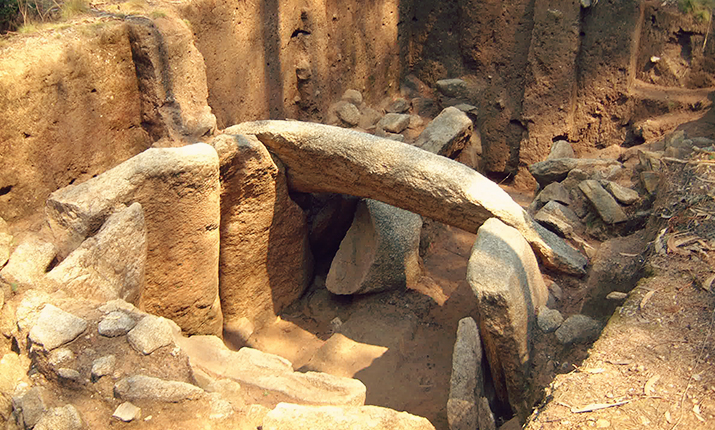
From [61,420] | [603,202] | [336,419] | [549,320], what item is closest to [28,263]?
[61,420]

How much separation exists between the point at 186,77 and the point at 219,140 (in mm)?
486

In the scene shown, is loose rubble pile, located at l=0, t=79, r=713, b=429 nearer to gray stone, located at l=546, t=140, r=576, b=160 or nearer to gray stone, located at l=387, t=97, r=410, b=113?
gray stone, located at l=546, t=140, r=576, b=160

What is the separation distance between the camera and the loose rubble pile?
3.17 meters

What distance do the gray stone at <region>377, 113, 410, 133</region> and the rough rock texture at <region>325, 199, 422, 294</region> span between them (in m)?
1.34

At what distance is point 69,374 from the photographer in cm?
312

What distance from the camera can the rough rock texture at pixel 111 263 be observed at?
11.7 feet

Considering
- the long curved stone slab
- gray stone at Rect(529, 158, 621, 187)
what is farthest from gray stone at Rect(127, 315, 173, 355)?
gray stone at Rect(529, 158, 621, 187)

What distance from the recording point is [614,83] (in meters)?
6.84

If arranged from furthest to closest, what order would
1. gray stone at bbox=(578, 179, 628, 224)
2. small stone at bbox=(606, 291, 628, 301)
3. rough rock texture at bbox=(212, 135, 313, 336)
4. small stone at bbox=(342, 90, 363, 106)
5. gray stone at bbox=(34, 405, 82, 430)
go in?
small stone at bbox=(342, 90, 363, 106) → gray stone at bbox=(578, 179, 628, 224) → rough rock texture at bbox=(212, 135, 313, 336) → small stone at bbox=(606, 291, 628, 301) → gray stone at bbox=(34, 405, 82, 430)

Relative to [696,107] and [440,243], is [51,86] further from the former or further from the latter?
[696,107]

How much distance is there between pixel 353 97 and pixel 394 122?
1.71 ft

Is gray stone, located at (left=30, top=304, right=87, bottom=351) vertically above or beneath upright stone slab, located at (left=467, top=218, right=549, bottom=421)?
above

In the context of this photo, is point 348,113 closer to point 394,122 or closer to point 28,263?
point 394,122

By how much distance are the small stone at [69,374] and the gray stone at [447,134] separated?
374 cm
